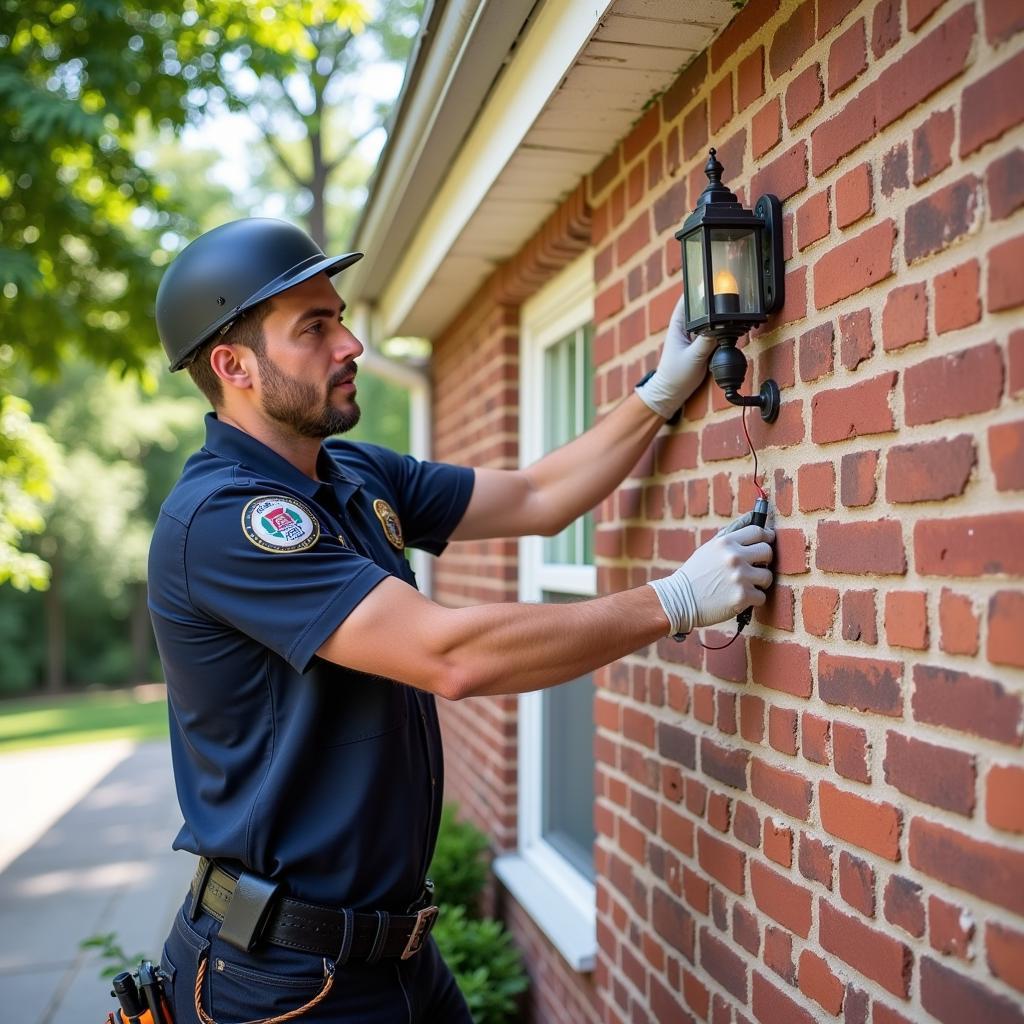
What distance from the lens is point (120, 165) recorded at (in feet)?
20.9

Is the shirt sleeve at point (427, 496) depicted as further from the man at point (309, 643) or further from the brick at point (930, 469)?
the brick at point (930, 469)

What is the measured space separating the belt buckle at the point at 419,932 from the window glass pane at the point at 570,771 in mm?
1245

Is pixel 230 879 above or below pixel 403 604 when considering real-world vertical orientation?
below

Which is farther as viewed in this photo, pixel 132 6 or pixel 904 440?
pixel 132 6

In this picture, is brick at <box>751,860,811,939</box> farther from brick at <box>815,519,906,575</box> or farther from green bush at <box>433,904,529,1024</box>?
green bush at <box>433,904,529,1024</box>

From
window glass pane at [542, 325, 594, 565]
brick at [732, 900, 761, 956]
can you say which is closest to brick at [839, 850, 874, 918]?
brick at [732, 900, 761, 956]

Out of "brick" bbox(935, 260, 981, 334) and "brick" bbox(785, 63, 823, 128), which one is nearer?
"brick" bbox(935, 260, 981, 334)

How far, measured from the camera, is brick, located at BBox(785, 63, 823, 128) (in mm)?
1665

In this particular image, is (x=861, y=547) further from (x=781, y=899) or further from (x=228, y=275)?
(x=228, y=275)

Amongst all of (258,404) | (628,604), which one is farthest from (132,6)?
(628,604)

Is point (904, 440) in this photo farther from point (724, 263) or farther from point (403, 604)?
point (403, 604)

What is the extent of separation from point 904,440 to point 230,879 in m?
1.53

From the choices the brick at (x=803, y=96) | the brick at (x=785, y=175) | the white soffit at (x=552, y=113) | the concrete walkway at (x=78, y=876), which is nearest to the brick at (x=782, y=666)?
the brick at (x=785, y=175)

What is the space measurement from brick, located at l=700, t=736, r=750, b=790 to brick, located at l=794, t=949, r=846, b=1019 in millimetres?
335
